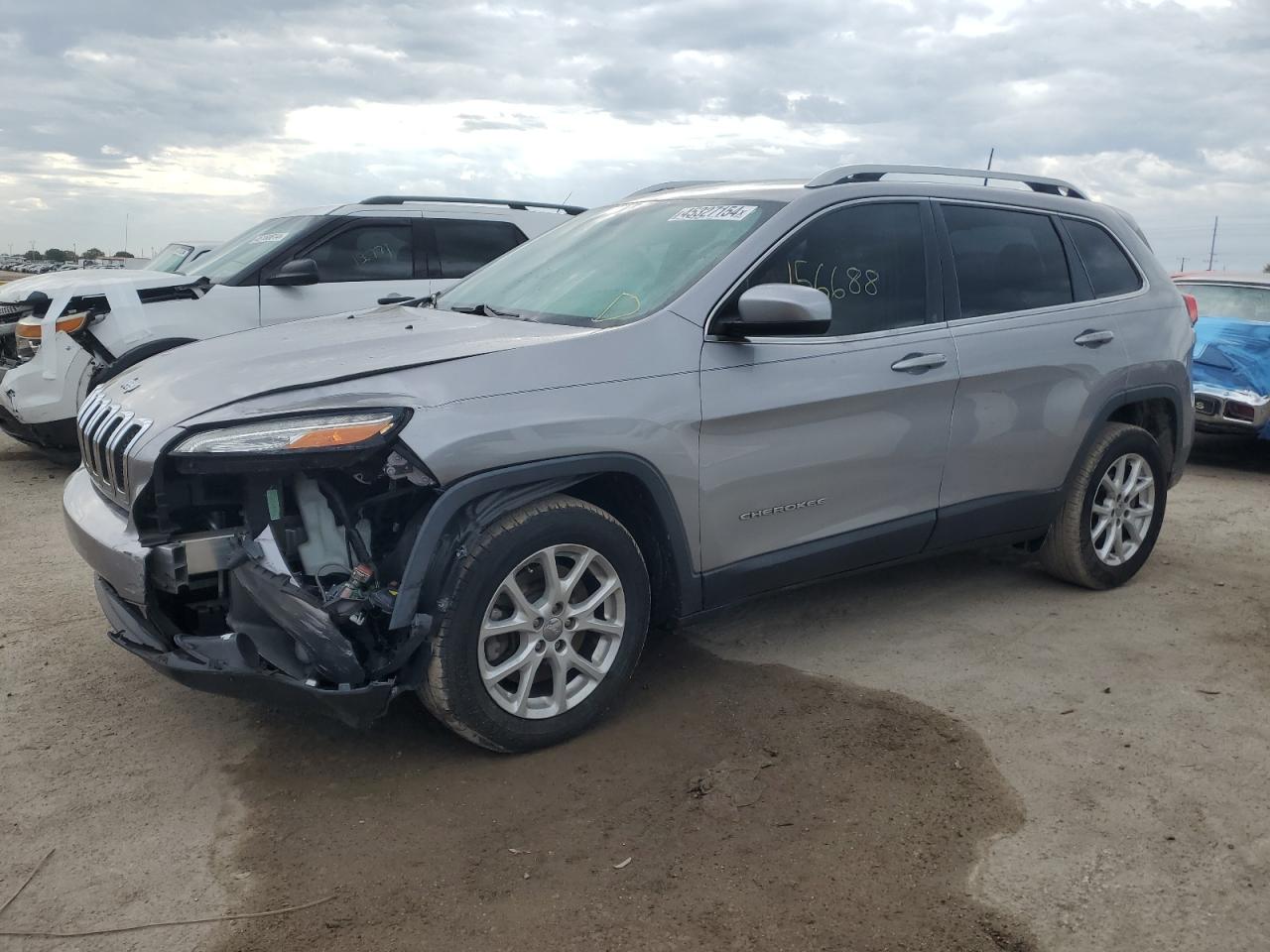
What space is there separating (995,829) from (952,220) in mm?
2556

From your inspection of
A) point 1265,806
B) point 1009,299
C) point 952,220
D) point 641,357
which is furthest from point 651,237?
point 1265,806

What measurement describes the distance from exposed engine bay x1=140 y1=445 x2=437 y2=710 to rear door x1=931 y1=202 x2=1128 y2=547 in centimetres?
238

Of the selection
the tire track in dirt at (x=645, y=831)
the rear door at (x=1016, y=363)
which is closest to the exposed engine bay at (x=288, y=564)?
the tire track in dirt at (x=645, y=831)

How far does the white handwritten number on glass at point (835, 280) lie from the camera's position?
13.3 ft

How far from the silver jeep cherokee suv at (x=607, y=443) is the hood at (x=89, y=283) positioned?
4.12 m

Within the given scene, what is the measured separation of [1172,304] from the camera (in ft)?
17.8

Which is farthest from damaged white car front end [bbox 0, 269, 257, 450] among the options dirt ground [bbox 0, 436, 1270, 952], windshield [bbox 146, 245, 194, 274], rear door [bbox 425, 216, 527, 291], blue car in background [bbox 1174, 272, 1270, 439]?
blue car in background [bbox 1174, 272, 1270, 439]

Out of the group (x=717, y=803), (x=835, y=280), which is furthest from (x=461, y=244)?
(x=717, y=803)

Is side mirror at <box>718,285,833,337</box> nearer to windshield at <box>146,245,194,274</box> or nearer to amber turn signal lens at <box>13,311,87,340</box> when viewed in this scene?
amber turn signal lens at <box>13,311,87,340</box>

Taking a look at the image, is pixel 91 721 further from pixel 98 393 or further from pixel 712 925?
pixel 712 925

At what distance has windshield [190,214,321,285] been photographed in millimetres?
8461

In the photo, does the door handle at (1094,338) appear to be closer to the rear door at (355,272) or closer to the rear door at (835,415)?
the rear door at (835,415)

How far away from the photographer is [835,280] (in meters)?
4.18

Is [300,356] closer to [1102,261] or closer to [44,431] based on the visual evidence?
[1102,261]
